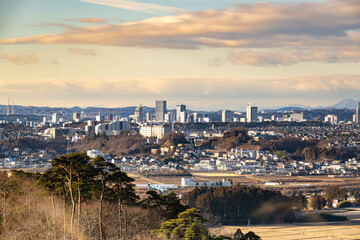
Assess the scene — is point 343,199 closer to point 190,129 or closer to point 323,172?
point 323,172

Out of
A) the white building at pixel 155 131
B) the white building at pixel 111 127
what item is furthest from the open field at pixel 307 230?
the white building at pixel 155 131

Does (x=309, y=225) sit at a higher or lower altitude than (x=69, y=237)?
lower

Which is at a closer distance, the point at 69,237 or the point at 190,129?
the point at 69,237

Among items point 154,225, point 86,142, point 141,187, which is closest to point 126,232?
point 154,225

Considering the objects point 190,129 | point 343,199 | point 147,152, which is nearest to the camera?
point 343,199

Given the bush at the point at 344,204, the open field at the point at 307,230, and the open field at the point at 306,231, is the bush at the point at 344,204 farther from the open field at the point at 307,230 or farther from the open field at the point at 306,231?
the open field at the point at 306,231

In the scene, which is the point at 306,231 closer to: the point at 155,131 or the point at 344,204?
the point at 344,204

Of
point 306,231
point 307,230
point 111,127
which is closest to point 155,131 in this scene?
point 111,127

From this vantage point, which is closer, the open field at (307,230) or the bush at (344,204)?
the open field at (307,230)

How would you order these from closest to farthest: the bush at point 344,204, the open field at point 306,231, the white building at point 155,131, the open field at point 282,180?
the open field at point 306,231 < the bush at point 344,204 < the open field at point 282,180 < the white building at point 155,131

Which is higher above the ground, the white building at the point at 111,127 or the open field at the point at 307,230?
the white building at the point at 111,127

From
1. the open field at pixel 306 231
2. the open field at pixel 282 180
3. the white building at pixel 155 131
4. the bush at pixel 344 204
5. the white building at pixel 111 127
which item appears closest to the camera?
the open field at pixel 306 231
